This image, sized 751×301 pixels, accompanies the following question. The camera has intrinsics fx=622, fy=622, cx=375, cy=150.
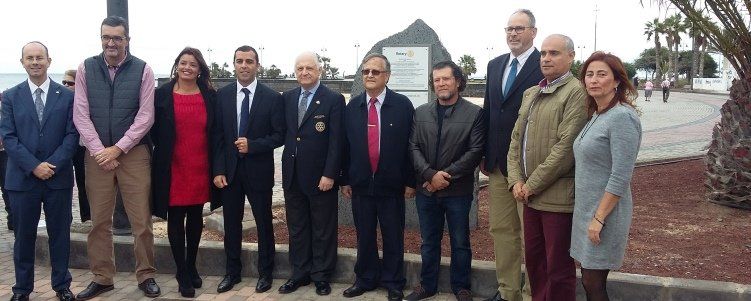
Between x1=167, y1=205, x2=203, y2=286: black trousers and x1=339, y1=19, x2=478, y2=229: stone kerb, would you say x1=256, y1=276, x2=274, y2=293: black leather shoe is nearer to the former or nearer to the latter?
x1=167, y1=205, x2=203, y2=286: black trousers

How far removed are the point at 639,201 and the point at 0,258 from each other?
7.20 meters

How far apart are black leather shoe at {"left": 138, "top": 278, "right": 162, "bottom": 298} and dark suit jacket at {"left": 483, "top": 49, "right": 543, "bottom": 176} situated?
289 centimetres

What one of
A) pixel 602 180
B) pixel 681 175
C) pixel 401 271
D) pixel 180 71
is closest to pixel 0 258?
pixel 180 71

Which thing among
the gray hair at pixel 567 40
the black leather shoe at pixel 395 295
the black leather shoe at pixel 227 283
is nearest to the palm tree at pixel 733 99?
the gray hair at pixel 567 40

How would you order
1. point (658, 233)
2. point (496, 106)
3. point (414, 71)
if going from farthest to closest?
point (414, 71), point (658, 233), point (496, 106)

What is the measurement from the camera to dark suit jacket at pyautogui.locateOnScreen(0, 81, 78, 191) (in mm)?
4828

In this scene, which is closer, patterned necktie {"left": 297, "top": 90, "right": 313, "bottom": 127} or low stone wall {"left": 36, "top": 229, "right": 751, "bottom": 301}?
low stone wall {"left": 36, "top": 229, "right": 751, "bottom": 301}

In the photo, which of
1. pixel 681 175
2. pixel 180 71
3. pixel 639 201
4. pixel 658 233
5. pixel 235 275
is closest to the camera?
pixel 180 71

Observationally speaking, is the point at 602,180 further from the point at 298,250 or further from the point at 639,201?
the point at 639,201

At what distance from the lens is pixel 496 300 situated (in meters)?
4.80

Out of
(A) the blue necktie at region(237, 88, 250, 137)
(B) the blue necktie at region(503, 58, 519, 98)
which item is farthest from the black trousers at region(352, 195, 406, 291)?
(B) the blue necktie at region(503, 58, 519, 98)

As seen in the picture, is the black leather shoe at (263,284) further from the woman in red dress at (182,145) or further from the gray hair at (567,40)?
the gray hair at (567,40)

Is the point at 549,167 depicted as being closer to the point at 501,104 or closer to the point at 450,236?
the point at 501,104

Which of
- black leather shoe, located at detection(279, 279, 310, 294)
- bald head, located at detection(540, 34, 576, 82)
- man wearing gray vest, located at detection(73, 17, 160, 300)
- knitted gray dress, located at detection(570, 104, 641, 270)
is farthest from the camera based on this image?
black leather shoe, located at detection(279, 279, 310, 294)
